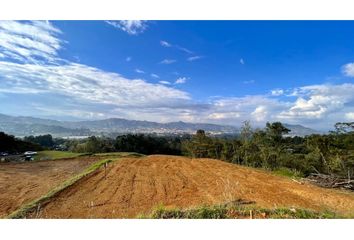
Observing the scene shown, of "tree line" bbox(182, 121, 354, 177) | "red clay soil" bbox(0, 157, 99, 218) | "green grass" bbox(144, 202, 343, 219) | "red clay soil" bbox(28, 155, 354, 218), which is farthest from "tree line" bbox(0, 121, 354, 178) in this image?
"green grass" bbox(144, 202, 343, 219)

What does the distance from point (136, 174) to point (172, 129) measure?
13566 mm

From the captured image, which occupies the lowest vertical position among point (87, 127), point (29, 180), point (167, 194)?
point (29, 180)

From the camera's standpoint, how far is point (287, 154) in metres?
22.1

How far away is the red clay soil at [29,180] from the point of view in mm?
9055

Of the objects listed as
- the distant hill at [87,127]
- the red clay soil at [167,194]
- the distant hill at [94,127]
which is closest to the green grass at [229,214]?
the red clay soil at [167,194]

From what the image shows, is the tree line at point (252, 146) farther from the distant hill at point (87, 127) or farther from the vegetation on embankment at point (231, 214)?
the vegetation on embankment at point (231, 214)

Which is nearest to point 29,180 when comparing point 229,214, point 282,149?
point 229,214

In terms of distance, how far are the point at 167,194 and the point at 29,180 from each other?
6761 millimetres

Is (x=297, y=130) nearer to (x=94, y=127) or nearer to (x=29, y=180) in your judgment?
(x=94, y=127)

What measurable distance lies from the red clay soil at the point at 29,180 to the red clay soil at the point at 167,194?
1.01 meters

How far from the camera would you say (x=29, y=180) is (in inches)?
511

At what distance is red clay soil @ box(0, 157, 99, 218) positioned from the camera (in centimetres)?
905

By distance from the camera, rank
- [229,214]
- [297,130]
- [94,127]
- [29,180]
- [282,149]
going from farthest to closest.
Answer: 1. [297,130]
2. [94,127]
3. [282,149]
4. [29,180]
5. [229,214]
